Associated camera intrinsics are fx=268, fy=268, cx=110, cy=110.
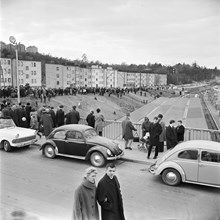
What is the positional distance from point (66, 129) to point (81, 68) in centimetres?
7898

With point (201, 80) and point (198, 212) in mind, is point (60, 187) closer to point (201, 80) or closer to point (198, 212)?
point (198, 212)

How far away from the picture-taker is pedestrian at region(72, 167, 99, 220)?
4129mm

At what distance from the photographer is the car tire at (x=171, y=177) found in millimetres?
7371

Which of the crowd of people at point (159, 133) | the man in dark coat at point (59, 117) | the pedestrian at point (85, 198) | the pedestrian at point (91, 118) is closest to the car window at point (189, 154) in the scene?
the crowd of people at point (159, 133)

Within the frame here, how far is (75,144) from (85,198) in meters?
5.25

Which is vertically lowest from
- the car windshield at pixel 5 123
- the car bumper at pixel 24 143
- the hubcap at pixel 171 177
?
the hubcap at pixel 171 177

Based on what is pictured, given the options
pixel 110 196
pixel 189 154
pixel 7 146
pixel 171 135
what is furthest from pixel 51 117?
pixel 110 196

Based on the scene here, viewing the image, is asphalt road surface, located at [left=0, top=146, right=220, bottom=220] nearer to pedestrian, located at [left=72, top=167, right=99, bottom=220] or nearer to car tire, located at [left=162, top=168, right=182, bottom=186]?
car tire, located at [left=162, top=168, right=182, bottom=186]

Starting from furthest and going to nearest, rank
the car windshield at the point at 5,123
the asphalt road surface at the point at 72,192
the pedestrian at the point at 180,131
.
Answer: the car windshield at the point at 5,123 < the pedestrian at the point at 180,131 < the asphalt road surface at the point at 72,192

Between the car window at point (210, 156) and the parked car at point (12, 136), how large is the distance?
6918 millimetres

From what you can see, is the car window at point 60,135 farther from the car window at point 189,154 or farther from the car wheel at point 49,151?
the car window at point 189,154

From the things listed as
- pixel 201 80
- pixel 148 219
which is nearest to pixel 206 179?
pixel 148 219

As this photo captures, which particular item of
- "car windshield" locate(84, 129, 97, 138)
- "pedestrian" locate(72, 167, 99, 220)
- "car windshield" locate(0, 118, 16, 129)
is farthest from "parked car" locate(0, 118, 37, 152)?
"pedestrian" locate(72, 167, 99, 220)

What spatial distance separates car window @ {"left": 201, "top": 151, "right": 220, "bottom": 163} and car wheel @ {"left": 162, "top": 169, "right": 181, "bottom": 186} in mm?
839
